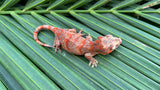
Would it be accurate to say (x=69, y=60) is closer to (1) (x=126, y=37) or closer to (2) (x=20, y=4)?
(1) (x=126, y=37)

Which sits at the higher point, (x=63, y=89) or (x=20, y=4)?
(x=20, y=4)

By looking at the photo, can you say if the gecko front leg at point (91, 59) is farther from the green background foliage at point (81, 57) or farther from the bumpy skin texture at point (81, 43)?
the green background foliage at point (81, 57)

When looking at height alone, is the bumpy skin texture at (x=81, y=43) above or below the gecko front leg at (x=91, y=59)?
above

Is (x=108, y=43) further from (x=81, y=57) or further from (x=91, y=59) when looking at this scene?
(x=81, y=57)

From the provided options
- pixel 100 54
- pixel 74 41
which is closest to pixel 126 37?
pixel 100 54

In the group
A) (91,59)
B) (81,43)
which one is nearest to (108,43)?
(91,59)

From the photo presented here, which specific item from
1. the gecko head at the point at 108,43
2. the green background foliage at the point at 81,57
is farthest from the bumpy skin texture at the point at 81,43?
the green background foliage at the point at 81,57

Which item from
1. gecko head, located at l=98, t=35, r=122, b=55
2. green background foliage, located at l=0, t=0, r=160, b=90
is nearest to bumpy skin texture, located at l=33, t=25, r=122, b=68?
gecko head, located at l=98, t=35, r=122, b=55
